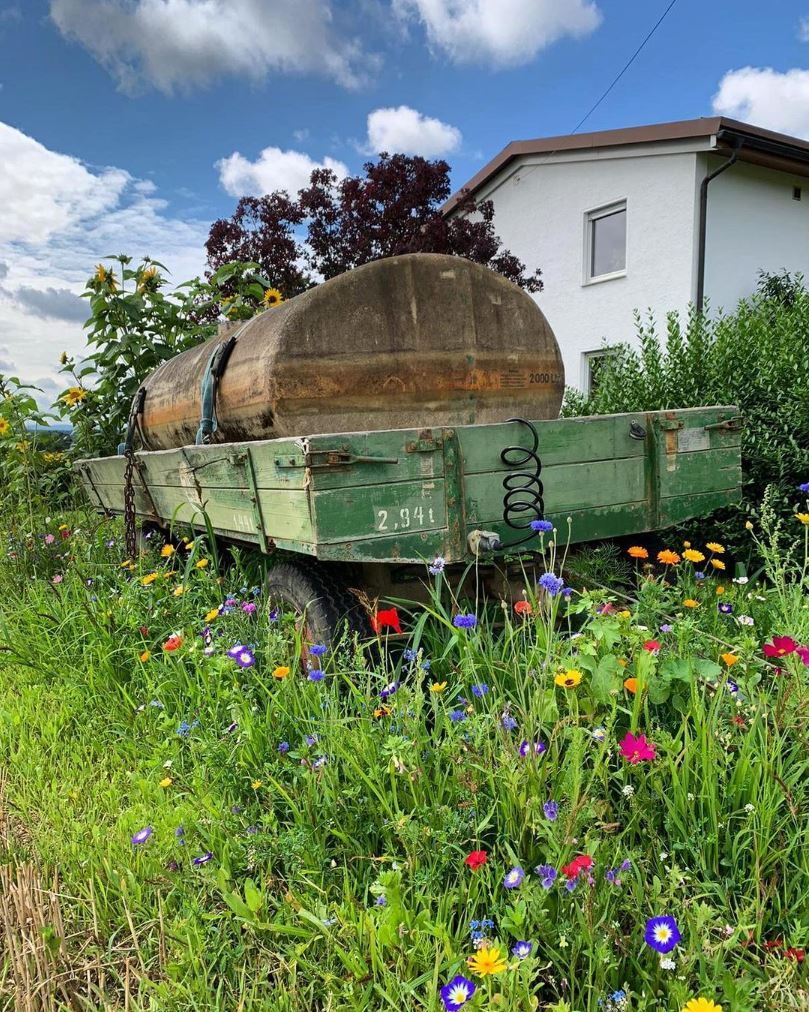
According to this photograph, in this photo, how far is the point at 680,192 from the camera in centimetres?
1118

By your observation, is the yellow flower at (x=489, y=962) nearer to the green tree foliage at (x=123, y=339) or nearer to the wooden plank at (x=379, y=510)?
the wooden plank at (x=379, y=510)

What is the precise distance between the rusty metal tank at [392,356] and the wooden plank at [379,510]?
863 millimetres

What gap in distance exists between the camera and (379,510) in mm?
2432

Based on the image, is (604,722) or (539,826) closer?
(539,826)

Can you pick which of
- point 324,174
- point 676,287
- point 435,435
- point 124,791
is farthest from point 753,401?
point 324,174

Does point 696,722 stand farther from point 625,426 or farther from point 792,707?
point 625,426

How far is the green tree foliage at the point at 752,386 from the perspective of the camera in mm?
4598

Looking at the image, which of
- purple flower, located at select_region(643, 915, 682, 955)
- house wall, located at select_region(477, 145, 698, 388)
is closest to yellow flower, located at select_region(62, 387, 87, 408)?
purple flower, located at select_region(643, 915, 682, 955)

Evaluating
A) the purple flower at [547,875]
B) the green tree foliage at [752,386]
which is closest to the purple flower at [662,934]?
the purple flower at [547,875]

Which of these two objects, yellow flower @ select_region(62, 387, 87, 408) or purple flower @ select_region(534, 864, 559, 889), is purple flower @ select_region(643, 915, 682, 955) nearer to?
purple flower @ select_region(534, 864, 559, 889)

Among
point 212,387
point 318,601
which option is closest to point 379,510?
point 318,601

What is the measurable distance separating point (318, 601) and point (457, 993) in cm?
162

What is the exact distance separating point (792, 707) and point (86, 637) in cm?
307

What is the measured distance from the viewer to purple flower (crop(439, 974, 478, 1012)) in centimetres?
120
